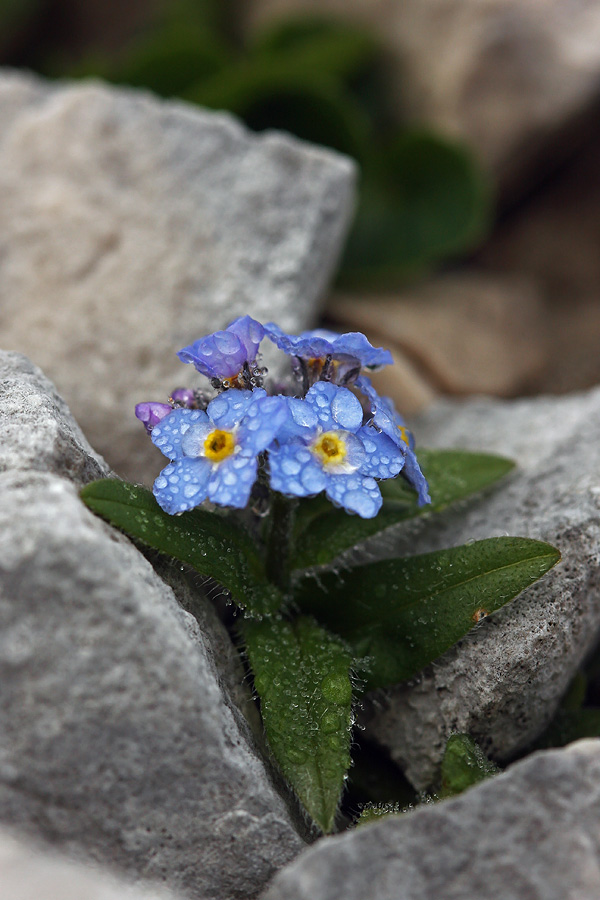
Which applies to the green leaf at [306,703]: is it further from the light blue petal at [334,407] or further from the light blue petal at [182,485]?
the light blue petal at [334,407]

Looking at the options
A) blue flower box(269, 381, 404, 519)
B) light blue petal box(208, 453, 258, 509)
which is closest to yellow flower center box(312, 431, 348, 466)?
blue flower box(269, 381, 404, 519)

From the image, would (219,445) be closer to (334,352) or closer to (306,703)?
(334,352)

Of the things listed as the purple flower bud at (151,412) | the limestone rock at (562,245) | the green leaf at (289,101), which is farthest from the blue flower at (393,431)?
the limestone rock at (562,245)

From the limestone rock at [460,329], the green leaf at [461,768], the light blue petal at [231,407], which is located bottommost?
the limestone rock at [460,329]

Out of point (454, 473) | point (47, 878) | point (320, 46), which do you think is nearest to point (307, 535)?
point (454, 473)

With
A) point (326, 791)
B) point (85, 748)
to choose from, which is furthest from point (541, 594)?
point (85, 748)

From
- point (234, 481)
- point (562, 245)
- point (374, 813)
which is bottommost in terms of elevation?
point (374, 813)
